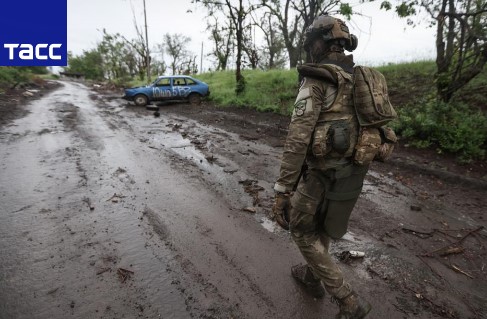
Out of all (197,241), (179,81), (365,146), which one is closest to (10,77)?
(179,81)

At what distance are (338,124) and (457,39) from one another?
24.6 feet

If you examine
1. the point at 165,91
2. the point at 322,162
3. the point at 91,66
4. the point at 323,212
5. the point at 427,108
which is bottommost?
the point at 323,212

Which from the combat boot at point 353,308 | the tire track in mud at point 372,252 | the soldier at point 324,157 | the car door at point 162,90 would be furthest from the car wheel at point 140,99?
the combat boot at point 353,308

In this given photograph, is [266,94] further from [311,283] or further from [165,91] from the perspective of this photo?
[311,283]

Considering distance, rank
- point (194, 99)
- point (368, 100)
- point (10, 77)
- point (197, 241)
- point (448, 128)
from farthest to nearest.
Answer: point (10, 77), point (194, 99), point (448, 128), point (197, 241), point (368, 100)

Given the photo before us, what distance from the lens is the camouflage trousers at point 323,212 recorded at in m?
2.15

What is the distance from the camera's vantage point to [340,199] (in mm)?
2137

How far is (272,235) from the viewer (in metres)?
3.55

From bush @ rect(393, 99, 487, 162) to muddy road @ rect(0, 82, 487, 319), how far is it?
1.29 meters

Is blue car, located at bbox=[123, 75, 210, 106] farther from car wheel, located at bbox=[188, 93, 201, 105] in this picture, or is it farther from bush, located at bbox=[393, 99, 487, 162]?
bush, located at bbox=[393, 99, 487, 162]

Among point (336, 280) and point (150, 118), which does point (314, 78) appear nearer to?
point (336, 280)

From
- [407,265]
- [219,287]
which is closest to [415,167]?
[407,265]

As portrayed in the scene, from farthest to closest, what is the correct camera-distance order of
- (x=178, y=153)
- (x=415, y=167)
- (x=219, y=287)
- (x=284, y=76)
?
(x=284, y=76), (x=178, y=153), (x=415, y=167), (x=219, y=287)

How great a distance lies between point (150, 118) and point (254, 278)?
930 cm
